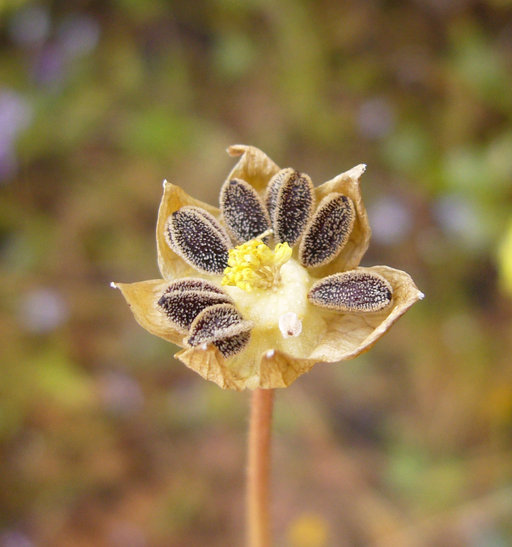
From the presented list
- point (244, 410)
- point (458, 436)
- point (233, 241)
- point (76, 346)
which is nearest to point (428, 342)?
point (458, 436)

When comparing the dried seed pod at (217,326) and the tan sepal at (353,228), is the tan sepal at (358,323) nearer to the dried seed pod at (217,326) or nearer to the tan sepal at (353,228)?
the tan sepal at (353,228)

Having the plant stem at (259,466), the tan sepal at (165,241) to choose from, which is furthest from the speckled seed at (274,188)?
the plant stem at (259,466)

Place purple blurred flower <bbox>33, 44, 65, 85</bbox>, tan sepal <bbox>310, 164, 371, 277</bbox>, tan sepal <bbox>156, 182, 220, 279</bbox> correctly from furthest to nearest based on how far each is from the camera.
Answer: purple blurred flower <bbox>33, 44, 65, 85</bbox>
tan sepal <bbox>156, 182, 220, 279</bbox>
tan sepal <bbox>310, 164, 371, 277</bbox>

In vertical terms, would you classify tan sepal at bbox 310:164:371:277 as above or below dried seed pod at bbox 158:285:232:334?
above

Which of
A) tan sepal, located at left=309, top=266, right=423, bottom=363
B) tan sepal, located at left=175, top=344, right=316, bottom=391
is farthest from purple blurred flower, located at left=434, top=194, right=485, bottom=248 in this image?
tan sepal, located at left=175, top=344, right=316, bottom=391

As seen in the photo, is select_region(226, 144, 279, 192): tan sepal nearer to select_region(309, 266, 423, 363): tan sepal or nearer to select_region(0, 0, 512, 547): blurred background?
select_region(309, 266, 423, 363): tan sepal

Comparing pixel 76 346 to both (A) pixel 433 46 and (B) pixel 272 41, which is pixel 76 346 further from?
(A) pixel 433 46
